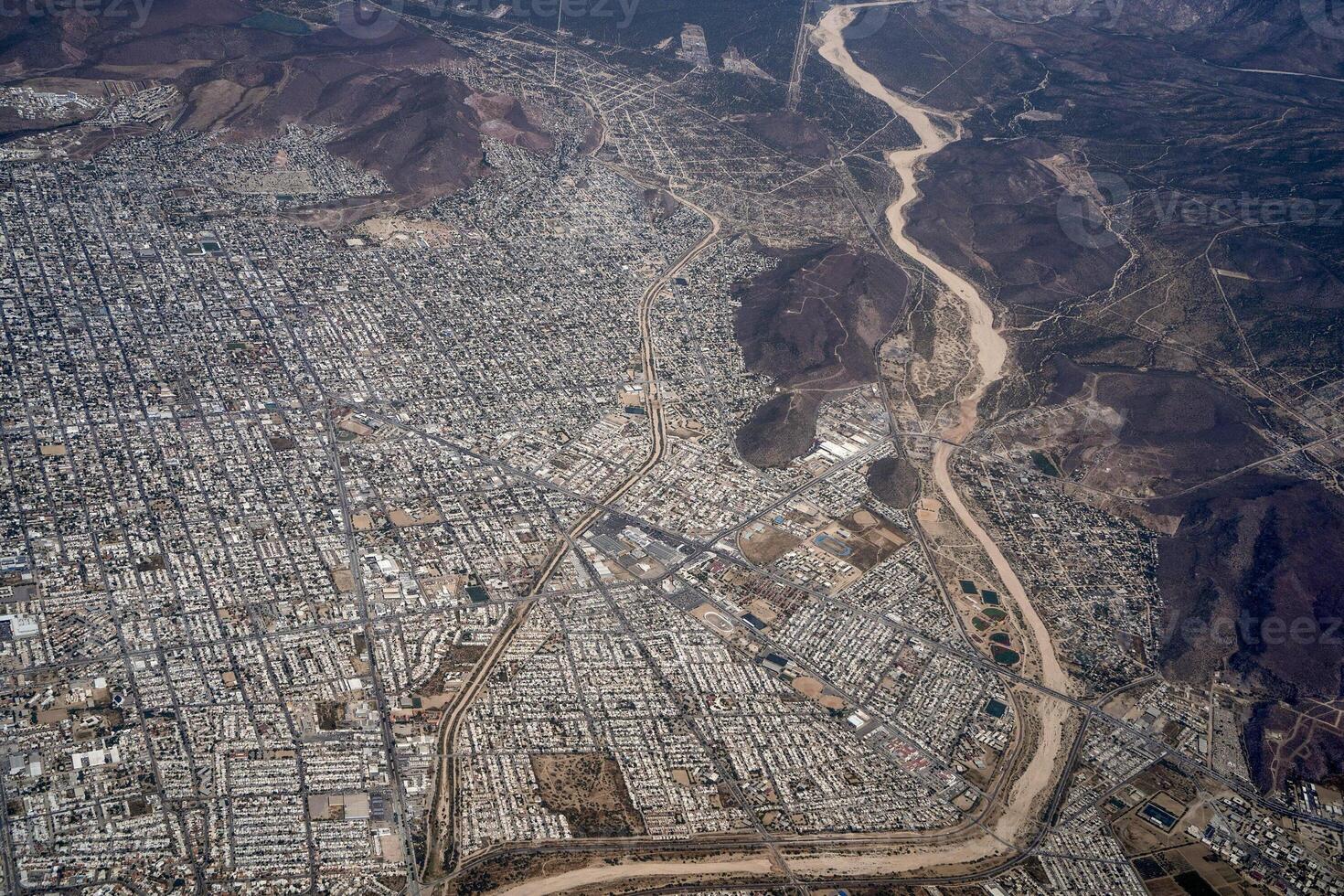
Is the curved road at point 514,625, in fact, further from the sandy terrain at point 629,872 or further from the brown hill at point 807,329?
the brown hill at point 807,329

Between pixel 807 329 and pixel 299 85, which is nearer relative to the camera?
pixel 807 329

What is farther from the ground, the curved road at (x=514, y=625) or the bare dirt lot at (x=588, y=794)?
the curved road at (x=514, y=625)

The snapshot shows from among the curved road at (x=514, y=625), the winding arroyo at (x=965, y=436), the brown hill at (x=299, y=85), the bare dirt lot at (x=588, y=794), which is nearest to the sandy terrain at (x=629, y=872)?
the bare dirt lot at (x=588, y=794)

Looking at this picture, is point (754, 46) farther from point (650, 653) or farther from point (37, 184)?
point (650, 653)

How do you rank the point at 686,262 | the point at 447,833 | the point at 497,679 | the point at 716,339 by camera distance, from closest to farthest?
the point at 447,833 → the point at 497,679 → the point at 716,339 → the point at 686,262

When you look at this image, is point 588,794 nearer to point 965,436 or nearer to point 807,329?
point 965,436

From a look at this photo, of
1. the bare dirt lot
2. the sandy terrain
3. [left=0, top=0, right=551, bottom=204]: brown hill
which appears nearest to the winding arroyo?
the sandy terrain

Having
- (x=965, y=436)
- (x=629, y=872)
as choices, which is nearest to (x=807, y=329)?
(x=965, y=436)

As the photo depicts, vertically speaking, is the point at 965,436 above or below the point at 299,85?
below

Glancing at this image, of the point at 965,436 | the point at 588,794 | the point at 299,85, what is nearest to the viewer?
the point at 588,794

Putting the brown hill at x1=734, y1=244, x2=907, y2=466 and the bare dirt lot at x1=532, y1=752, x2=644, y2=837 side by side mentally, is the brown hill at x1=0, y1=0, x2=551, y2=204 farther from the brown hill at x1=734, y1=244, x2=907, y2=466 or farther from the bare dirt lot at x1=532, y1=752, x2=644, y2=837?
the bare dirt lot at x1=532, y1=752, x2=644, y2=837

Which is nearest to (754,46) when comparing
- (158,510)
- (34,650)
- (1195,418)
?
(1195,418)
